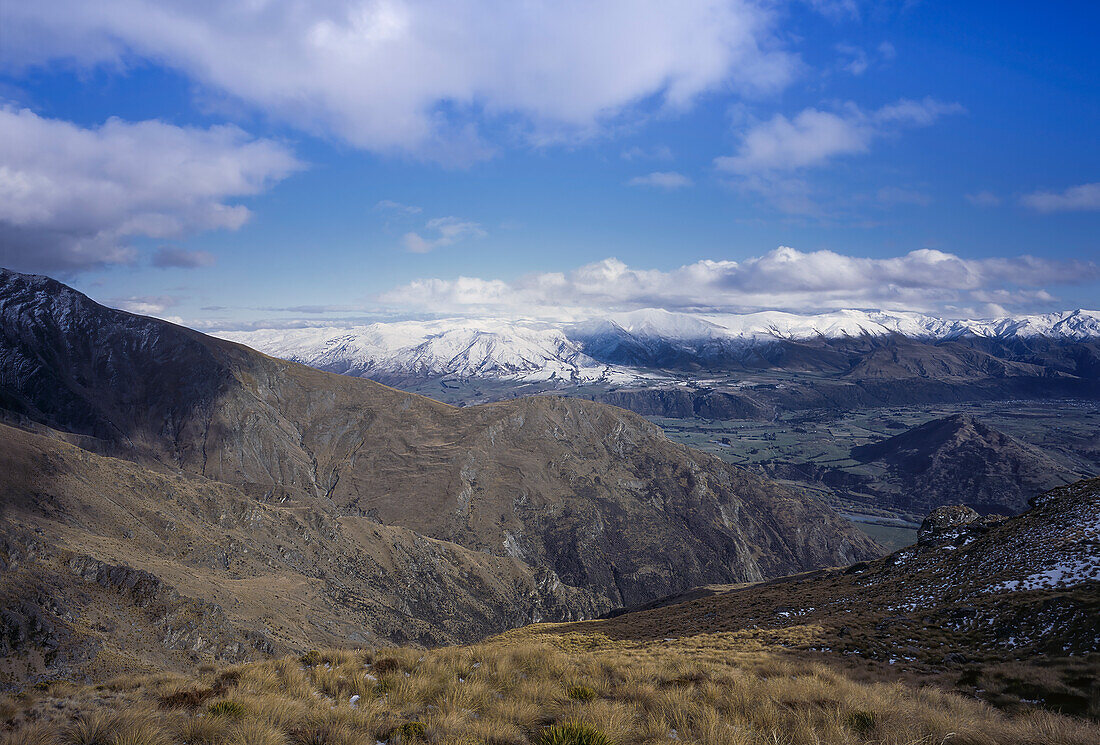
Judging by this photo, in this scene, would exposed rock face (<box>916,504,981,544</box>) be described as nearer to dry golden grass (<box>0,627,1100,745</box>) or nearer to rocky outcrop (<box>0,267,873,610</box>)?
dry golden grass (<box>0,627,1100,745</box>)

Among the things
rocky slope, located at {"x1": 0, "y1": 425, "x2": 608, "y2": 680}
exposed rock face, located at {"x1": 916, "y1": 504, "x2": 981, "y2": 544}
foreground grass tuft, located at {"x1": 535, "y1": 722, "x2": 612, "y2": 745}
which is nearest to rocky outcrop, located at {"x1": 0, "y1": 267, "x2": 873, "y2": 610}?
rocky slope, located at {"x1": 0, "y1": 425, "x2": 608, "y2": 680}

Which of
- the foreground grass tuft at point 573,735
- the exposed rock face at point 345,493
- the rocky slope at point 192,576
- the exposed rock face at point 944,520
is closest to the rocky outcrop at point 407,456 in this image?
the exposed rock face at point 345,493

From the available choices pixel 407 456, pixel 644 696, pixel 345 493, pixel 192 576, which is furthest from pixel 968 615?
pixel 407 456

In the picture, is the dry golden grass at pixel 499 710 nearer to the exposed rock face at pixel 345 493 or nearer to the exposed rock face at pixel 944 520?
the exposed rock face at pixel 944 520

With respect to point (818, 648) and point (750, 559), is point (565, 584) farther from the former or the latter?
point (818, 648)

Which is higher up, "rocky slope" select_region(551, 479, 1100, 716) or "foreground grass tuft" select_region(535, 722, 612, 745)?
"foreground grass tuft" select_region(535, 722, 612, 745)

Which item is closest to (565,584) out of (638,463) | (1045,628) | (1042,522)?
(638,463)

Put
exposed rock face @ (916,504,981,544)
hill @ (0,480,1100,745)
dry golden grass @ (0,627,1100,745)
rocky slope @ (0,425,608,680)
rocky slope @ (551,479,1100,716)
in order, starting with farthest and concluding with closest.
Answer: exposed rock face @ (916,504,981,544)
rocky slope @ (0,425,608,680)
rocky slope @ (551,479,1100,716)
hill @ (0,480,1100,745)
dry golden grass @ (0,627,1100,745)

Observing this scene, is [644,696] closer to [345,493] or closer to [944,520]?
[944,520]
